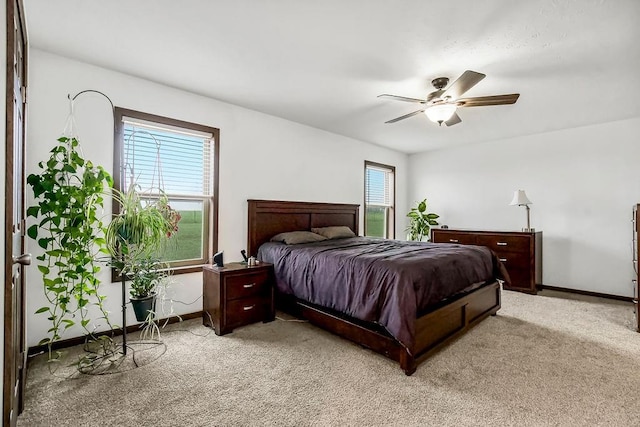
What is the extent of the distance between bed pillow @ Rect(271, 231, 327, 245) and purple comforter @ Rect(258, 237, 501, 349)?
256 mm

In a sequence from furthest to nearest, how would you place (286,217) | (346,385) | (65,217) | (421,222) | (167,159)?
1. (421,222)
2. (286,217)
3. (167,159)
4. (65,217)
5. (346,385)

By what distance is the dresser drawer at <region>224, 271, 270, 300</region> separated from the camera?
298 centimetres

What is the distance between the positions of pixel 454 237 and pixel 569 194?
1739 millimetres

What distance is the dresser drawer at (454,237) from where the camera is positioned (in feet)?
16.4

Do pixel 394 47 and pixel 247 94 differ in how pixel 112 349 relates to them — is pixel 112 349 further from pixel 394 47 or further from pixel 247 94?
pixel 394 47

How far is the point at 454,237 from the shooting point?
17.0ft

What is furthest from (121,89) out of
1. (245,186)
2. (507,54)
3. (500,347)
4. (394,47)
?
(500,347)

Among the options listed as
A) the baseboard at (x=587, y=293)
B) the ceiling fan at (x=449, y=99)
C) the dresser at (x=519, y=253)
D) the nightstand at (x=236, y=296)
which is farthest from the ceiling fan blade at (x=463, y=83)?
the baseboard at (x=587, y=293)

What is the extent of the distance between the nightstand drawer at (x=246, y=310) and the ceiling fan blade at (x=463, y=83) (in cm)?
270

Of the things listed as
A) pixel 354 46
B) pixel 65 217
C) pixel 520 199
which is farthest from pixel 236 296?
pixel 520 199

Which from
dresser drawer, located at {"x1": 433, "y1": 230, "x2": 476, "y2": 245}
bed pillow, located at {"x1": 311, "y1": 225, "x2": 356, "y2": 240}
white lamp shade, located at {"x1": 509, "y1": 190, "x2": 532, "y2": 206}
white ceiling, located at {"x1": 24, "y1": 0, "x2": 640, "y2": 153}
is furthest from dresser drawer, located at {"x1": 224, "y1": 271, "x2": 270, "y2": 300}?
white lamp shade, located at {"x1": 509, "y1": 190, "x2": 532, "y2": 206}

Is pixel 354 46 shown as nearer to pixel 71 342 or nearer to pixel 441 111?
pixel 441 111

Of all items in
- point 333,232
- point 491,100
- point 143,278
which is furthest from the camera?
point 333,232

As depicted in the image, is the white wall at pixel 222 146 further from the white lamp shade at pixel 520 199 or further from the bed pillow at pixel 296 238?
the white lamp shade at pixel 520 199
